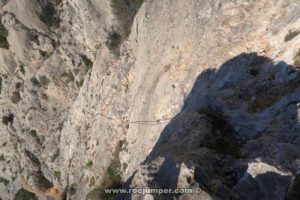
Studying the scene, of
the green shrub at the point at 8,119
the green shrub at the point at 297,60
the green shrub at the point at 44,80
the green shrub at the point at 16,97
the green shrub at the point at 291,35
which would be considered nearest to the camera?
the green shrub at the point at 297,60

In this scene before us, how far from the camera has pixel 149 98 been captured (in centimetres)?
1997

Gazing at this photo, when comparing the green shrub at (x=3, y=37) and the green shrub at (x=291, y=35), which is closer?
the green shrub at (x=291, y=35)

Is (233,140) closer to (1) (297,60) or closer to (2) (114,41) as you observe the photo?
(1) (297,60)

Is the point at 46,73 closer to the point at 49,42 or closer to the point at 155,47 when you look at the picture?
the point at 49,42

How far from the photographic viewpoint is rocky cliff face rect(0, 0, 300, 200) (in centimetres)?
1110

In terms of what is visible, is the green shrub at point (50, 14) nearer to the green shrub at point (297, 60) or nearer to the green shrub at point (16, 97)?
A: the green shrub at point (16, 97)

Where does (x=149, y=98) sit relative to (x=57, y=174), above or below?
above

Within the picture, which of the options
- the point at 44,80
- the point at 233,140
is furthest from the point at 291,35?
the point at 44,80

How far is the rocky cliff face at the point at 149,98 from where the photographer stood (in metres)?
11.1

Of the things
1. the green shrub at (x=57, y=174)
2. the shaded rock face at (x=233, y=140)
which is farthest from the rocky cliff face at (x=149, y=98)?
the green shrub at (x=57, y=174)

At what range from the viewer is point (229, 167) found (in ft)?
36.4

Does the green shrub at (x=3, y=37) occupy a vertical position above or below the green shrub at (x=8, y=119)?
above

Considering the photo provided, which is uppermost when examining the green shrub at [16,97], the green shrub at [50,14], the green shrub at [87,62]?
A: the green shrub at [50,14]

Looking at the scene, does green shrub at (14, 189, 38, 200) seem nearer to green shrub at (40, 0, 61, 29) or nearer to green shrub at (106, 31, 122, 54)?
green shrub at (40, 0, 61, 29)
